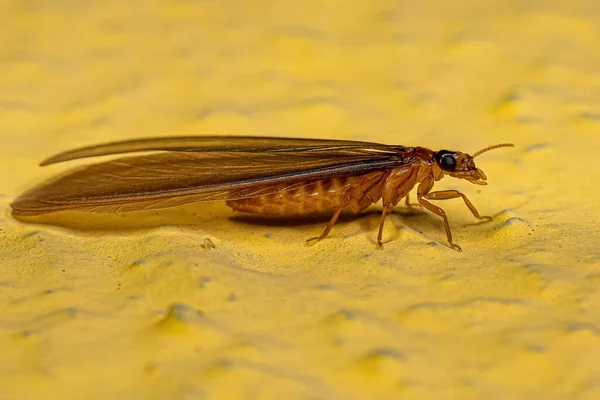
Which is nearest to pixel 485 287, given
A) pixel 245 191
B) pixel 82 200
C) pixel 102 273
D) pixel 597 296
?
pixel 597 296

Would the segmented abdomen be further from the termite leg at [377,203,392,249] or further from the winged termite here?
the termite leg at [377,203,392,249]

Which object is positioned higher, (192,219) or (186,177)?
(186,177)

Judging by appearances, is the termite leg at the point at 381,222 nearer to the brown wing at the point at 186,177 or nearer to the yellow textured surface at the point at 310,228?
the yellow textured surface at the point at 310,228

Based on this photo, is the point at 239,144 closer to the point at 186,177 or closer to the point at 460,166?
the point at 186,177

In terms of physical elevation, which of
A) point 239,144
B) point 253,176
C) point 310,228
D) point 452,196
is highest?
point 239,144

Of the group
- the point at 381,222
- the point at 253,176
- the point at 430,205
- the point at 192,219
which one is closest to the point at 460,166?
the point at 430,205

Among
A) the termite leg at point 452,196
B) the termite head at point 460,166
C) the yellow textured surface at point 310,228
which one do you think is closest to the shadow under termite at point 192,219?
the yellow textured surface at point 310,228

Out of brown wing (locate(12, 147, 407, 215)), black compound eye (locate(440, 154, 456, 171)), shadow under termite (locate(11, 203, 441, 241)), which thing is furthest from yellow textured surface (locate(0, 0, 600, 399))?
black compound eye (locate(440, 154, 456, 171))
